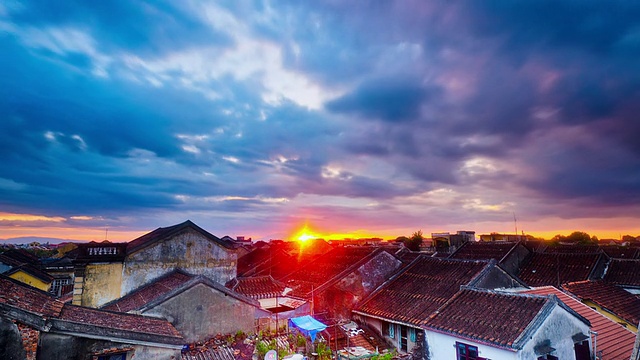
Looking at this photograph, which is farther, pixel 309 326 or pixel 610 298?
pixel 610 298

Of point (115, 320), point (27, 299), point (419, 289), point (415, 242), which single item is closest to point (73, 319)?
point (27, 299)

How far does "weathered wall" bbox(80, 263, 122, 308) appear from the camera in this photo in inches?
698

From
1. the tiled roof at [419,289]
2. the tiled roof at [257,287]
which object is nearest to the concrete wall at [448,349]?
the tiled roof at [419,289]

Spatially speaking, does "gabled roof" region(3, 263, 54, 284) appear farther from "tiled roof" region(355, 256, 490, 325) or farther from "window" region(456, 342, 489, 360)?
"window" region(456, 342, 489, 360)

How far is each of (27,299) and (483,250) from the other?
38.2 metres

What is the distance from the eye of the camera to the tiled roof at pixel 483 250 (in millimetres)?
33906

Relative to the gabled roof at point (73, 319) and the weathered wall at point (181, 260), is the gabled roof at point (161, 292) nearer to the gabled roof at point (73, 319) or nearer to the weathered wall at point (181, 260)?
the weathered wall at point (181, 260)

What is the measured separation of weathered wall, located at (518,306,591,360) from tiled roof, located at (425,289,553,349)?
0.52 m

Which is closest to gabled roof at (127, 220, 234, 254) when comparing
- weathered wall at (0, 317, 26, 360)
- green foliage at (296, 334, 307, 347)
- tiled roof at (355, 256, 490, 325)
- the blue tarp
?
A: the blue tarp

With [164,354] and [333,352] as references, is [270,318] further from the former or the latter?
[164,354]

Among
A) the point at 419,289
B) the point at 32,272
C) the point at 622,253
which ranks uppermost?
the point at 622,253

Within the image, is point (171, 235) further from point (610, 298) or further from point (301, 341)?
point (610, 298)

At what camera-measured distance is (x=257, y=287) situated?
21469 millimetres

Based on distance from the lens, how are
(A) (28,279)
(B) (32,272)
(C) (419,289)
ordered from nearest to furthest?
(C) (419,289) < (A) (28,279) < (B) (32,272)
